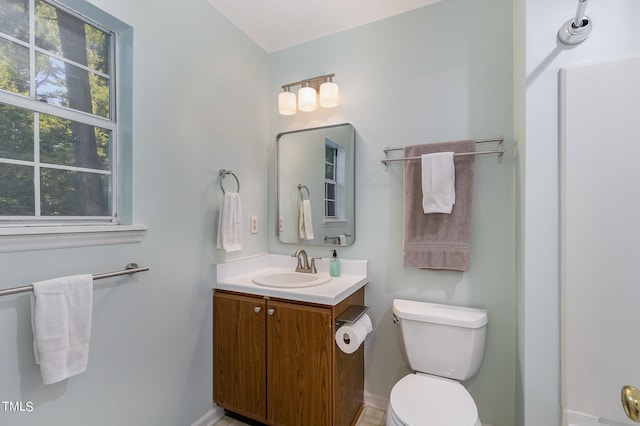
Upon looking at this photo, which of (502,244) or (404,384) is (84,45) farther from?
(502,244)

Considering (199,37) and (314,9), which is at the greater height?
(314,9)

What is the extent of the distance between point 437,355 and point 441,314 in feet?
0.71

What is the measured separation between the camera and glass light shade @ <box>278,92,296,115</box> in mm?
2006

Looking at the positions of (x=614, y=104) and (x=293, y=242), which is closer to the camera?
(x=614, y=104)

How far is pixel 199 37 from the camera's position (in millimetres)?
1633

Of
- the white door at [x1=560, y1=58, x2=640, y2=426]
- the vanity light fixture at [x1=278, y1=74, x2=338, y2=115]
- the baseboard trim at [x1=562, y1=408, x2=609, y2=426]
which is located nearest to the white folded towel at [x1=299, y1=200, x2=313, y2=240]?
the vanity light fixture at [x1=278, y1=74, x2=338, y2=115]

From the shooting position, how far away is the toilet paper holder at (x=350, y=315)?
145cm

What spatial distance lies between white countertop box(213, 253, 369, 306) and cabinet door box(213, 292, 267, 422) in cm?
8

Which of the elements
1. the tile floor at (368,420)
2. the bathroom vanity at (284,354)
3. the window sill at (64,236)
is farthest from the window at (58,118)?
the tile floor at (368,420)

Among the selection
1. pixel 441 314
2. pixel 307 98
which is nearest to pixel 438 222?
pixel 441 314

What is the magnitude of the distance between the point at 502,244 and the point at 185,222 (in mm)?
1791

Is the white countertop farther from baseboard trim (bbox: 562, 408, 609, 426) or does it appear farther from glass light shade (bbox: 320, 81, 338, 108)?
glass light shade (bbox: 320, 81, 338, 108)

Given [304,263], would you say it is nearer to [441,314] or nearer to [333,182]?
[333,182]

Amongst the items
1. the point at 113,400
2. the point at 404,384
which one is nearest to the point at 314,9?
the point at 404,384
